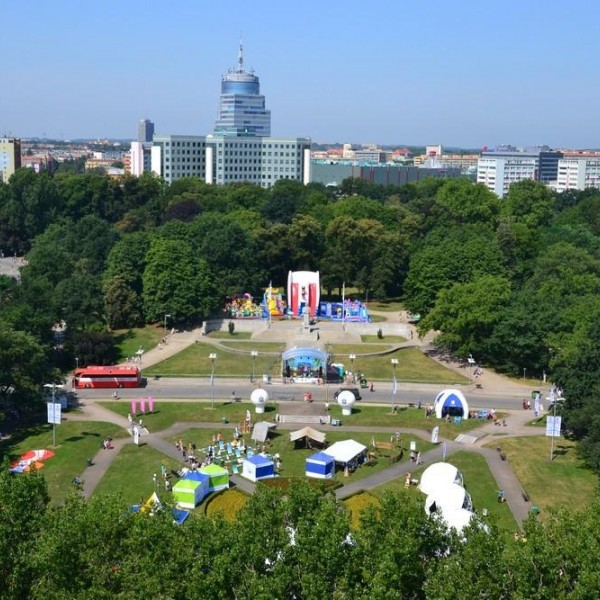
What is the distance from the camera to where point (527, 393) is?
177ft

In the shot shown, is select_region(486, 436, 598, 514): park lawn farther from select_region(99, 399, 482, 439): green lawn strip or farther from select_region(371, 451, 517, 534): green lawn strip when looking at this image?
select_region(99, 399, 482, 439): green lawn strip

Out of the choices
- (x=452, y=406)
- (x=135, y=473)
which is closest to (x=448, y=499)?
(x=452, y=406)

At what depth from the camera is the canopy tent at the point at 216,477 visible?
124 feet

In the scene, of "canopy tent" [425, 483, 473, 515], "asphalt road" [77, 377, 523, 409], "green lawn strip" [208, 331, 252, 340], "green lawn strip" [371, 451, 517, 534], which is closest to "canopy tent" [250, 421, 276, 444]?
"asphalt road" [77, 377, 523, 409]

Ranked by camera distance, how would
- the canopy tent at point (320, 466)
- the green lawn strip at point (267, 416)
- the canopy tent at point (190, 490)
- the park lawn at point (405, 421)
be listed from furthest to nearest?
the green lawn strip at point (267, 416)
the park lawn at point (405, 421)
the canopy tent at point (320, 466)
the canopy tent at point (190, 490)

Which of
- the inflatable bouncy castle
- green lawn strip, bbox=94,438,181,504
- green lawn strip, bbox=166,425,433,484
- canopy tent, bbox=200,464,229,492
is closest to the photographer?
green lawn strip, bbox=94,438,181,504

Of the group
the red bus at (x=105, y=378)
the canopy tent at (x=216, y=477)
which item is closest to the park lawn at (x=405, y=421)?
the canopy tent at (x=216, y=477)

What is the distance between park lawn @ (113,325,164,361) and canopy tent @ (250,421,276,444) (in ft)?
63.1

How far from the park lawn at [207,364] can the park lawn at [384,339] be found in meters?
9.13

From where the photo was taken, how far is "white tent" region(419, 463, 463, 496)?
3662cm

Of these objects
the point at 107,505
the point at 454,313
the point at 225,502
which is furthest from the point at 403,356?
the point at 107,505

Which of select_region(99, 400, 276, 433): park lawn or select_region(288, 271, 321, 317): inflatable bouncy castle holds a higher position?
select_region(288, 271, 321, 317): inflatable bouncy castle

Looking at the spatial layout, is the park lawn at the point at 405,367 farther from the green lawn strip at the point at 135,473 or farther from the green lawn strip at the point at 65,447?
the green lawn strip at the point at 65,447

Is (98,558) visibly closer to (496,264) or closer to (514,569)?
(514,569)
